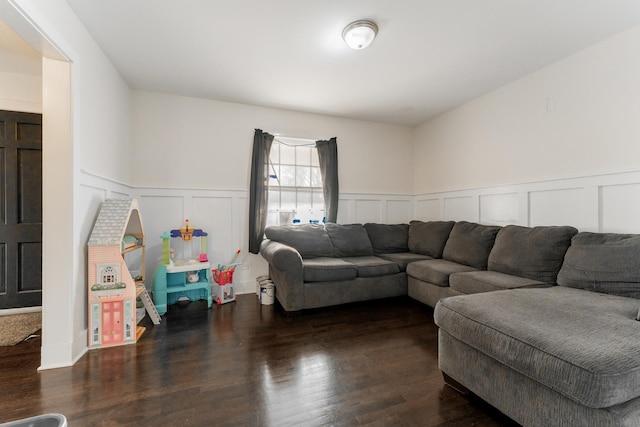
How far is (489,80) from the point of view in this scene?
278 cm

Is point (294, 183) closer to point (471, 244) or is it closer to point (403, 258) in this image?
point (403, 258)

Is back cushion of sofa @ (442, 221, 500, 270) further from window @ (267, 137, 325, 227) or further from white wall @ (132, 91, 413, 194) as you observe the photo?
window @ (267, 137, 325, 227)

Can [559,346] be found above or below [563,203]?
below

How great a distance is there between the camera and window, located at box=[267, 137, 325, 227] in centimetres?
358

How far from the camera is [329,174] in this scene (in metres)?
3.68

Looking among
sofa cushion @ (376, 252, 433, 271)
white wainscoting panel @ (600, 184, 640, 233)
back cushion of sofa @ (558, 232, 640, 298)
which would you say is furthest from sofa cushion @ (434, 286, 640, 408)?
sofa cushion @ (376, 252, 433, 271)

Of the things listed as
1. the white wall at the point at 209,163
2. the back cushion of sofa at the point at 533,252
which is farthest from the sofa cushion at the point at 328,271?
the back cushion of sofa at the point at 533,252

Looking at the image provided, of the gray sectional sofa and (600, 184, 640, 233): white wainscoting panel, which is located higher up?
(600, 184, 640, 233): white wainscoting panel

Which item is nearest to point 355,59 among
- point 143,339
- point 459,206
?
point 459,206

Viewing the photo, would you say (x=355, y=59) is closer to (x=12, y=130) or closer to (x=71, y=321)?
(x=71, y=321)

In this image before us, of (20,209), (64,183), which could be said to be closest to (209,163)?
(64,183)

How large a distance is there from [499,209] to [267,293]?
9.32ft

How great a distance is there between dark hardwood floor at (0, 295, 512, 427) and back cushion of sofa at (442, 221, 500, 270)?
885 mm

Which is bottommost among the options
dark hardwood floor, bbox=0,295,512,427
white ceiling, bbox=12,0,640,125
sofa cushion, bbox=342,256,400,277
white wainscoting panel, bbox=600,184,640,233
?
dark hardwood floor, bbox=0,295,512,427
